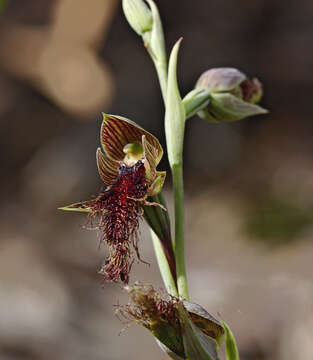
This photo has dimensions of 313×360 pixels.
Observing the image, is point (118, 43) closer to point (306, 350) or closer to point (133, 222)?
point (306, 350)

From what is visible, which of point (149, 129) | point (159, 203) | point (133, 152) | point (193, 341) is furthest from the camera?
point (149, 129)

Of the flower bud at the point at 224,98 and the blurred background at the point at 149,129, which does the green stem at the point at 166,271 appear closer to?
the flower bud at the point at 224,98

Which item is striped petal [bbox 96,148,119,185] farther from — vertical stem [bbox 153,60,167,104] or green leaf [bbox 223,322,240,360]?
green leaf [bbox 223,322,240,360]

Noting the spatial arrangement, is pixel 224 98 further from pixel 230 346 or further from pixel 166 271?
pixel 230 346

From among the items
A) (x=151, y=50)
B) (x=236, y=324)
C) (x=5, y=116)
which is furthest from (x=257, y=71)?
(x=151, y=50)

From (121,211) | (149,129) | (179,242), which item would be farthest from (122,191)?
(149,129)
